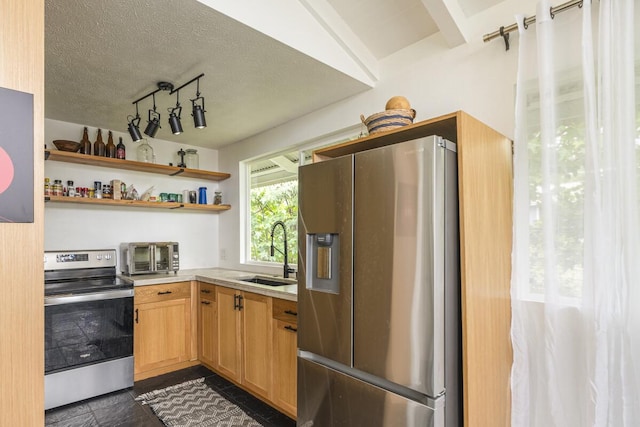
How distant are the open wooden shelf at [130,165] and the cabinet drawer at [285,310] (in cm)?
198

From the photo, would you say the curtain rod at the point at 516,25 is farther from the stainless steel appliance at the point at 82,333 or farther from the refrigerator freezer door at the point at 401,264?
the stainless steel appliance at the point at 82,333

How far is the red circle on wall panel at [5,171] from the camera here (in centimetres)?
87

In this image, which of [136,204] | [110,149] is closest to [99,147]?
[110,149]

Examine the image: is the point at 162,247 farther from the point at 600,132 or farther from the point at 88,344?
the point at 600,132

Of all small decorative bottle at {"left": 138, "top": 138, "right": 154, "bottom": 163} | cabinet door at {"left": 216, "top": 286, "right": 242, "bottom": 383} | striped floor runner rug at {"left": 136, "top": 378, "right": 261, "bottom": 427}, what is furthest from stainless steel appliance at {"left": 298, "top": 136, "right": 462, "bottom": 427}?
small decorative bottle at {"left": 138, "top": 138, "right": 154, "bottom": 163}

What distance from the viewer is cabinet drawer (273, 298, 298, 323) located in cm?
232

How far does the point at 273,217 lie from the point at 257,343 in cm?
134

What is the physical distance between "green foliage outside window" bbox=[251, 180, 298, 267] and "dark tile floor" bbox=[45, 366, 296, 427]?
3.77ft

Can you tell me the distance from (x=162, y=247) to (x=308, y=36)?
96.0 inches

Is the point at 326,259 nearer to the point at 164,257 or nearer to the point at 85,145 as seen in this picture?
the point at 164,257

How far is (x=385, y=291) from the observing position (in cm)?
153

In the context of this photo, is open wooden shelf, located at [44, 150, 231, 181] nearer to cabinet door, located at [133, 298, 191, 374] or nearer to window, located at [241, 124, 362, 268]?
window, located at [241, 124, 362, 268]

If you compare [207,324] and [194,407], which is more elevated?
[207,324]

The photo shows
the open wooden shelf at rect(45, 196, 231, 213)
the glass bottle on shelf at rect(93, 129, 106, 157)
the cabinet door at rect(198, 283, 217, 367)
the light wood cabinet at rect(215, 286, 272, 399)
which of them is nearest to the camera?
the light wood cabinet at rect(215, 286, 272, 399)
